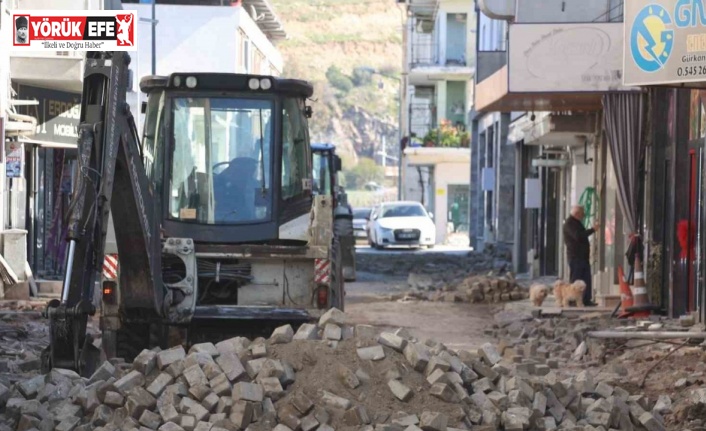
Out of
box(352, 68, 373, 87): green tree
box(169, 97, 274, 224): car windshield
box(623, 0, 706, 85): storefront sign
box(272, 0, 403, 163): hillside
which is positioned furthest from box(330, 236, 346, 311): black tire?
box(352, 68, 373, 87): green tree

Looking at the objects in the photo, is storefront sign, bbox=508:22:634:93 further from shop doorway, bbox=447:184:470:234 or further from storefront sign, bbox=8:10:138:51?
shop doorway, bbox=447:184:470:234

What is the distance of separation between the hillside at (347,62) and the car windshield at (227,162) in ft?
410

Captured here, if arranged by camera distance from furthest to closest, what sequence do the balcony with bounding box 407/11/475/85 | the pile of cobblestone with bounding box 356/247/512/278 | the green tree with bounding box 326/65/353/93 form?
the green tree with bounding box 326/65/353/93, the balcony with bounding box 407/11/475/85, the pile of cobblestone with bounding box 356/247/512/278

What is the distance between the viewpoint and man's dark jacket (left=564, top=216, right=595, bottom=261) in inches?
843

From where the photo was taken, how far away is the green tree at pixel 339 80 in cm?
15800

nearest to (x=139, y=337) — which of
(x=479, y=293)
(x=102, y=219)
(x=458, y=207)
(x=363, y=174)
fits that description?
Answer: (x=102, y=219)

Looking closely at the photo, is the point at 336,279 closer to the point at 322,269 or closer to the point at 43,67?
the point at 322,269

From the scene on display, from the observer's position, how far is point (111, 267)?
11.6 metres

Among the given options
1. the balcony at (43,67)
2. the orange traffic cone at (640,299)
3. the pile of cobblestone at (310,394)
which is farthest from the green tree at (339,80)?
the pile of cobblestone at (310,394)

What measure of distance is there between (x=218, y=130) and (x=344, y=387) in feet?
14.9

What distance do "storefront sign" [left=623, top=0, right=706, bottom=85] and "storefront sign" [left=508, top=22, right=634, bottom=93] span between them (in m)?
4.11

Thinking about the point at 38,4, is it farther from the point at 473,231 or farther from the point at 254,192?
the point at 473,231

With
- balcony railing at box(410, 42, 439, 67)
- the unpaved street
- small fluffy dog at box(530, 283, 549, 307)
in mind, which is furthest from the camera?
balcony railing at box(410, 42, 439, 67)

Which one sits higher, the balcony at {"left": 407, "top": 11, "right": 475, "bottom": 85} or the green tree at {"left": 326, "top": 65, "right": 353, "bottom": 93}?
the green tree at {"left": 326, "top": 65, "right": 353, "bottom": 93}
